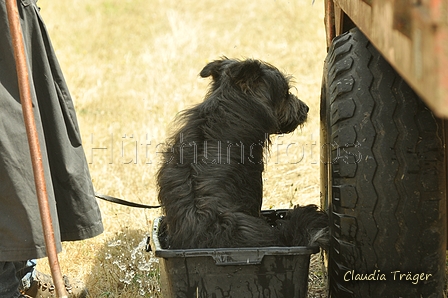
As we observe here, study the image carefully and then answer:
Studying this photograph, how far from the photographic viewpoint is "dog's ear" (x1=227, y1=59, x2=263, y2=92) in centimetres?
364

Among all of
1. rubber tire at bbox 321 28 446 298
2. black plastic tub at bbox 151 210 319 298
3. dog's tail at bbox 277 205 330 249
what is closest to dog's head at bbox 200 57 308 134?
dog's tail at bbox 277 205 330 249

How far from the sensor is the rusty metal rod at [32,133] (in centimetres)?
Result: 274

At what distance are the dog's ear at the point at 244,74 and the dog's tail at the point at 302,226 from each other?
780 millimetres

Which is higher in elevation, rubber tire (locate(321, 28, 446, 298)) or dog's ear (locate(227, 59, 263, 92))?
dog's ear (locate(227, 59, 263, 92))

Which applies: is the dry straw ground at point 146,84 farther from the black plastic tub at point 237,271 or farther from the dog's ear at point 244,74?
the dog's ear at point 244,74

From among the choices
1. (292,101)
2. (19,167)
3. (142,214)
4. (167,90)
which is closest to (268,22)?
(167,90)

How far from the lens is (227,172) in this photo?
11.0 feet

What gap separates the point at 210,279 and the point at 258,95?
1.18 meters

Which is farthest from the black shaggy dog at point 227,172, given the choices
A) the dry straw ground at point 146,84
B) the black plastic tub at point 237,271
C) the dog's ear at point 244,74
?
the dry straw ground at point 146,84

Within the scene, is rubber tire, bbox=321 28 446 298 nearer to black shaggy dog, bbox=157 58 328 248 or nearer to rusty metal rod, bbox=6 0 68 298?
black shaggy dog, bbox=157 58 328 248

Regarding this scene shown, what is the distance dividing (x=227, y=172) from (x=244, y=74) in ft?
2.11

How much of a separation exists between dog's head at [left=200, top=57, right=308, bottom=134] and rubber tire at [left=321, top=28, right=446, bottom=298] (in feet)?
2.67

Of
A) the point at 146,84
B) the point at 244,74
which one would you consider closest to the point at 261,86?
the point at 244,74

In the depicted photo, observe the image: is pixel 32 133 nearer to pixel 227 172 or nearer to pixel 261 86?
pixel 227 172
